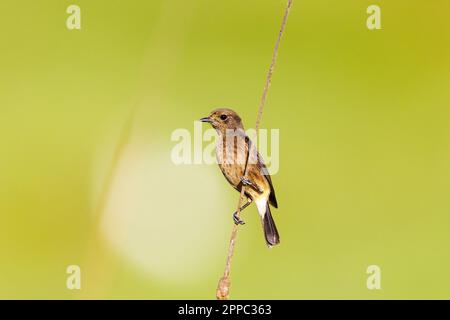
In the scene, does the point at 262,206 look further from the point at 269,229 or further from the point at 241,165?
the point at 241,165

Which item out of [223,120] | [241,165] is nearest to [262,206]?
[241,165]

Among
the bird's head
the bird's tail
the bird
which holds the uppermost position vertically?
the bird's head

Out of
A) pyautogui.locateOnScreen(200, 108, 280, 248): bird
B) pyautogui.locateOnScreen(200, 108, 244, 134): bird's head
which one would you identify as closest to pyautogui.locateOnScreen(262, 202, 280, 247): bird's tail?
pyautogui.locateOnScreen(200, 108, 280, 248): bird

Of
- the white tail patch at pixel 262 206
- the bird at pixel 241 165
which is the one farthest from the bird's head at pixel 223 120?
the white tail patch at pixel 262 206

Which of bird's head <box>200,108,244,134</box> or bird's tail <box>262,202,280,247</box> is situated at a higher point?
bird's head <box>200,108,244,134</box>

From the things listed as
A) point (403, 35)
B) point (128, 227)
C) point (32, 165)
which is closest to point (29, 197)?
point (32, 165)

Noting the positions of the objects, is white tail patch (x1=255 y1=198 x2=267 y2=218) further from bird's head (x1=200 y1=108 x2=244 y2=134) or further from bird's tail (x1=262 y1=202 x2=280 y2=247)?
bird's head (x1=200 y1=108 x2=244 y2=134)

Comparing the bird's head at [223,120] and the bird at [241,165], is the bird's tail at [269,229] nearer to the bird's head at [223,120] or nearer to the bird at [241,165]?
the bird at [241,165]

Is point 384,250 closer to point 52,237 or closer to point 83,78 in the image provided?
point 52,237
